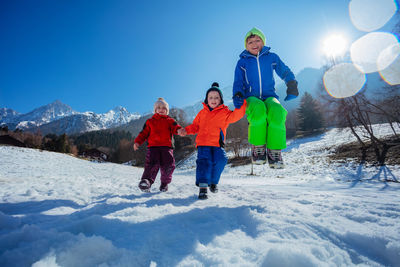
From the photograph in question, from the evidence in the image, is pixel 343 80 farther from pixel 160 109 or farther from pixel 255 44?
→ pixel 160 109

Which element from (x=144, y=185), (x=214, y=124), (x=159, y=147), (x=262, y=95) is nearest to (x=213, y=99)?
(x=214, y=124)

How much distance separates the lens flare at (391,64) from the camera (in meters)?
8.80

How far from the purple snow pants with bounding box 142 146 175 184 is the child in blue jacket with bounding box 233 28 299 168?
1541mm

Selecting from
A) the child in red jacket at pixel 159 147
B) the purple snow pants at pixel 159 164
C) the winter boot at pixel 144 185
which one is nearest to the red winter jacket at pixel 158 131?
the child in red jacket at pixel 159 147

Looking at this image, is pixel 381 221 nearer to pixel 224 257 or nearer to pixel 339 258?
pixel 339 258

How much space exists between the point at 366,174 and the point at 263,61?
8.59 meters

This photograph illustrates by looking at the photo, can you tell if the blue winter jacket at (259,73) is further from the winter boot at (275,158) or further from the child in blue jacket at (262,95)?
Result: the winter boot at (275,158)

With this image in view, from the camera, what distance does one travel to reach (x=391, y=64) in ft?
29.3

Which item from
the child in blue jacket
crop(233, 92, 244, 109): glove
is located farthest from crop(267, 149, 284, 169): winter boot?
crop(233, 92, 244, 109): glove

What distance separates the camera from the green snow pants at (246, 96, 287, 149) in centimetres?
256

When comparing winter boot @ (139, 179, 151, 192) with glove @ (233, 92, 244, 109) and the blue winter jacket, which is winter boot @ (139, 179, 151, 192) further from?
the blue winter jacket

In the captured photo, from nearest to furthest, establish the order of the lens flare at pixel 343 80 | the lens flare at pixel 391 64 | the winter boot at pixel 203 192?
the winter boot at pixel 203 192 < the lens flare at pixel 391 64 < the lens flare at pixel 343 80

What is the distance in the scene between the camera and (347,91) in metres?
11.6

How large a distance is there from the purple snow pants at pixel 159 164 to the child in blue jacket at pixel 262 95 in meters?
1.54
